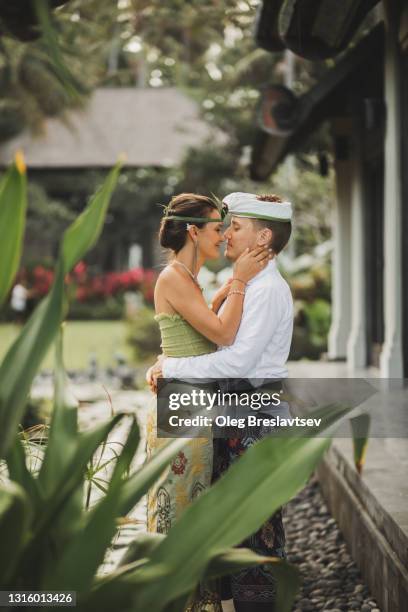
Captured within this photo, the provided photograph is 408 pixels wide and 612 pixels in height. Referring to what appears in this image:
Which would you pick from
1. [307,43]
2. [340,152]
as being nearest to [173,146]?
[340,152]

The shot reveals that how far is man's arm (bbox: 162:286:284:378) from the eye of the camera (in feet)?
9.43

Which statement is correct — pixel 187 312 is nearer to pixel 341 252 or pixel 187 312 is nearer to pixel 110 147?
pixel 341 252

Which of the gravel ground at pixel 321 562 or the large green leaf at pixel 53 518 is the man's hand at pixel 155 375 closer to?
the large green leaf at pixel 53 518

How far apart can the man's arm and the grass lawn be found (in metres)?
9.64

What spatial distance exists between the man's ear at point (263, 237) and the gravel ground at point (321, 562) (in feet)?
6.08

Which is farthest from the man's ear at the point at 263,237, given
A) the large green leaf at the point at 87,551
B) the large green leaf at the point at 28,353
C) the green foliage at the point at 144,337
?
the green foliage at the point at 144,337

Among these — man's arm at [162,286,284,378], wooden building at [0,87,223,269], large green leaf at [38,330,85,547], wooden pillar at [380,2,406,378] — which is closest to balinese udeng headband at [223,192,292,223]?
man's arm at [162,286,284,378]

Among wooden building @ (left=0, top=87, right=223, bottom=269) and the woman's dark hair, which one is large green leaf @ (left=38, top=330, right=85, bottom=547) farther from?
wooden building @ (left=0, top=87, right=223, bottom=269)

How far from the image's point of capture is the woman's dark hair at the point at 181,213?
3086 mm

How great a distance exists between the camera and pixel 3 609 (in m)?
1.66

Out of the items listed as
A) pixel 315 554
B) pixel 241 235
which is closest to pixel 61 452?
pixel 241 235

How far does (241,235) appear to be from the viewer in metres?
3.01

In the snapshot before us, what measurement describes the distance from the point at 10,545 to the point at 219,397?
4.69 feet

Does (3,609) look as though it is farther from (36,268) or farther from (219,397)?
(36,268)
